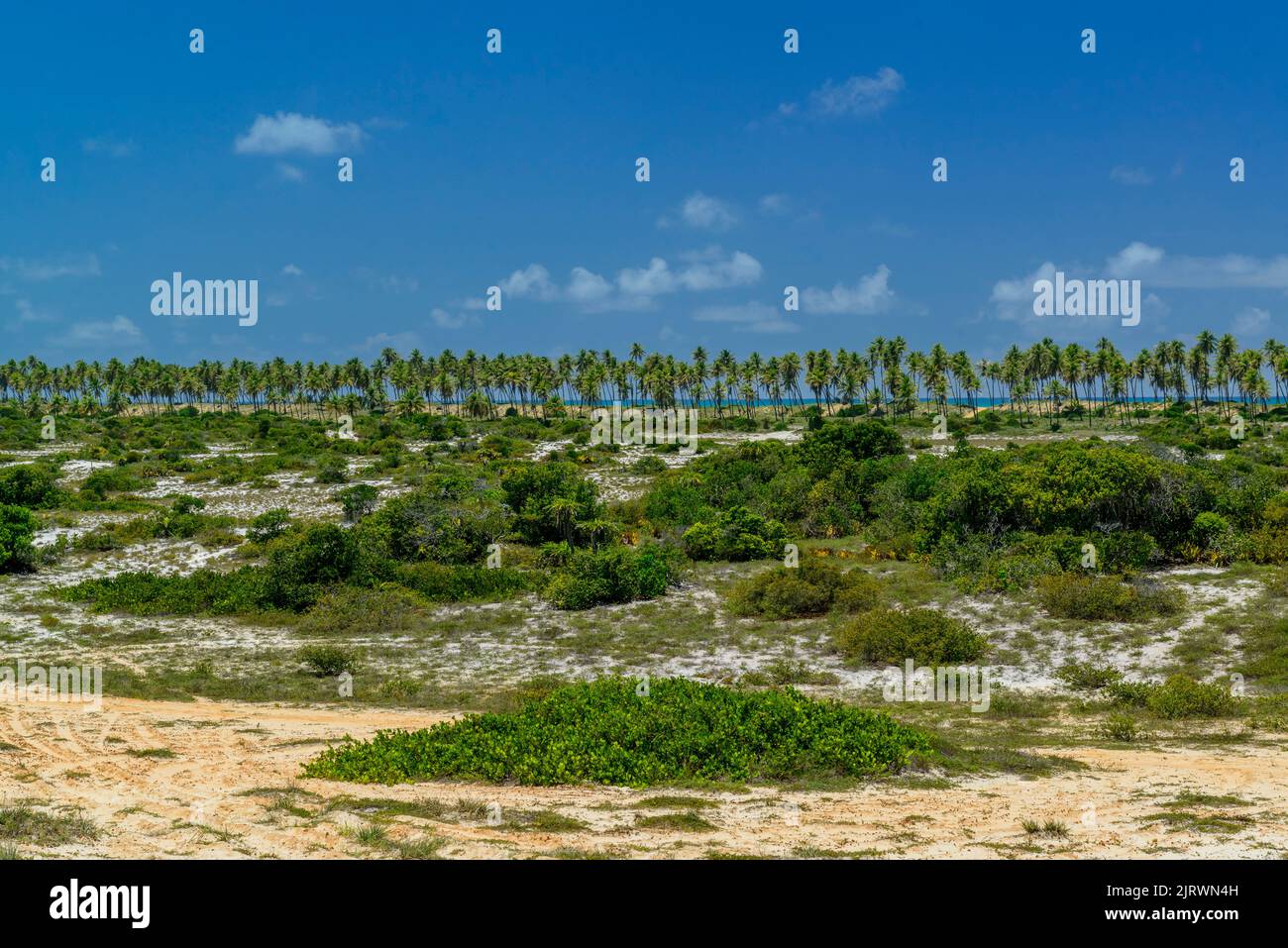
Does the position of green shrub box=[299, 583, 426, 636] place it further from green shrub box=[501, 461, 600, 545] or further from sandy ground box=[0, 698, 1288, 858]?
sandy ground box=[0, 698, 1288, 858]

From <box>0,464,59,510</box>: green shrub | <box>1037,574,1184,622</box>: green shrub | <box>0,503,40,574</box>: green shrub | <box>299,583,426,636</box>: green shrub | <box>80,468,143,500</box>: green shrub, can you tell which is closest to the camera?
<box>1037,574,1184,622</box>: green shrub

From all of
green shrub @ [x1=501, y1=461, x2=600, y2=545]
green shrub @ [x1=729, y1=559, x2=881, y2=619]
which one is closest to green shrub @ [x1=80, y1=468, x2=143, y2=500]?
green shrub @ [x1=501, y1=461, x2=600, y2=545]

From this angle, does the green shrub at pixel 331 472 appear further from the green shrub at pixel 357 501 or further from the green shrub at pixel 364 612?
the green shrub at pixel 364 612

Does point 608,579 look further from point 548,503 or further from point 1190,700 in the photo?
point 1190,700

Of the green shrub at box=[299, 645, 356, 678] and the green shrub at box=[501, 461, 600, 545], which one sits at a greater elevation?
the green shrub at box=[501, 461, 600, 545]

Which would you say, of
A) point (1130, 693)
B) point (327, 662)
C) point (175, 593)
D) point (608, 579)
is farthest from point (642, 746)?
point (175, 593)
